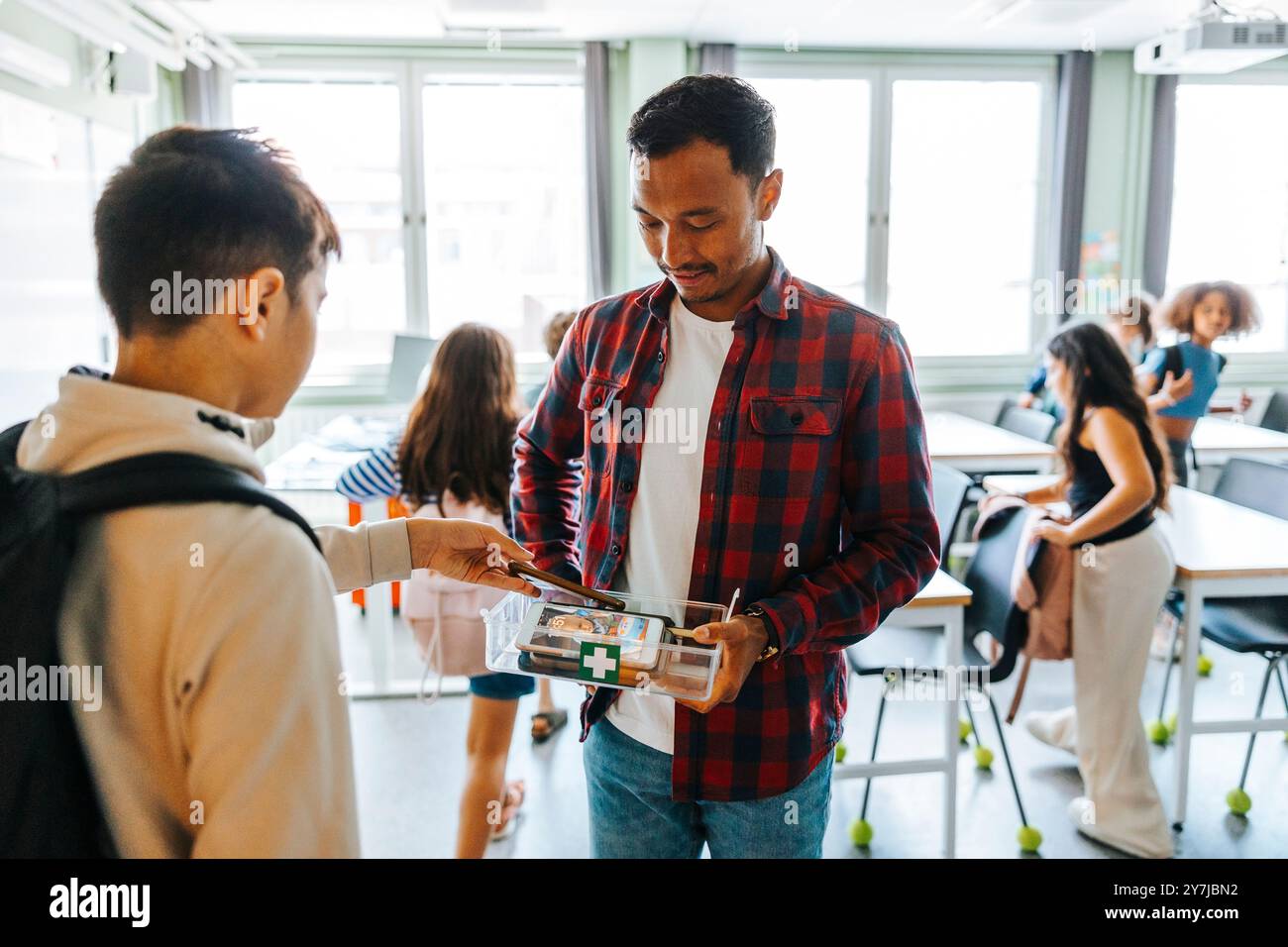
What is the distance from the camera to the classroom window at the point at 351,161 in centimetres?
550

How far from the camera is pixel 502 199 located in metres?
5.65

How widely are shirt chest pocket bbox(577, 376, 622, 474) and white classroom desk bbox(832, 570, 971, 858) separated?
113cm

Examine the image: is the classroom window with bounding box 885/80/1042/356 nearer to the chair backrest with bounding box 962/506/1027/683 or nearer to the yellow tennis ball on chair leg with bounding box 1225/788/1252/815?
the chair backrest with bounding box 962/506/1027/683

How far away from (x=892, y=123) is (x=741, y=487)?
5.26 meters

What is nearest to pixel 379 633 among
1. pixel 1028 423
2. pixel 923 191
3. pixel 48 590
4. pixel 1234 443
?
pixel 48 590

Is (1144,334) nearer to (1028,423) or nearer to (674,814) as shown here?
(1028,423)

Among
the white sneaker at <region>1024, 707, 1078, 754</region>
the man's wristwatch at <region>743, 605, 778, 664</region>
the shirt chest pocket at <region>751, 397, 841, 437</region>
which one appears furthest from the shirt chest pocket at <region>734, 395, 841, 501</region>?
the white sneaker at <region>1024, 707, 1078, 754</region>

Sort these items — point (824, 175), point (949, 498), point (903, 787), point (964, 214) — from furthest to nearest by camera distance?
point (964, 214) → point (824, 175) → point (949, 498) → point (903, 787)

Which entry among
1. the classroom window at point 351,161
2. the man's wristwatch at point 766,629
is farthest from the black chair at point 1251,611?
the classroom window at point 351,161

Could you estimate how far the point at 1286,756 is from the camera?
286 centimetres

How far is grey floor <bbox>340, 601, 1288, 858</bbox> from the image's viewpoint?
2.39m

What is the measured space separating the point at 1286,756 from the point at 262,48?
585 cm

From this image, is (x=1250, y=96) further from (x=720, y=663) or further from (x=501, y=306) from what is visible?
(x=720, y=663)
